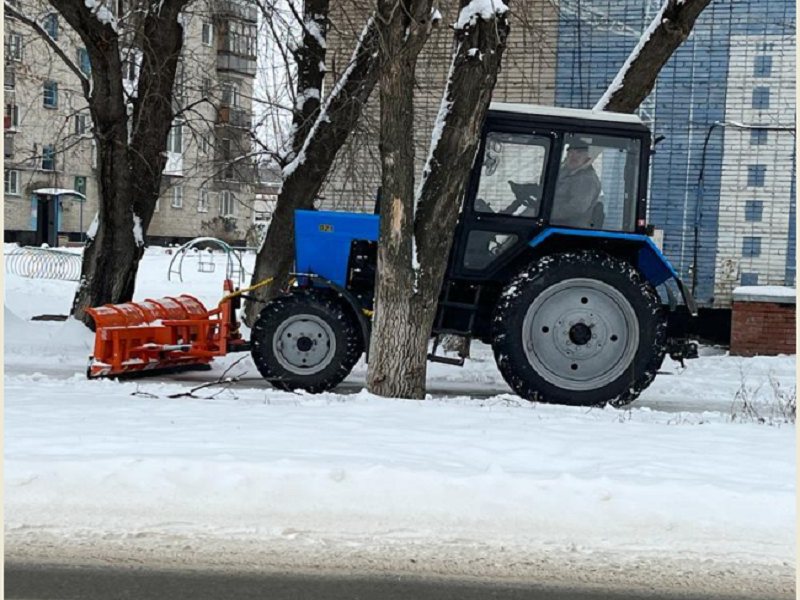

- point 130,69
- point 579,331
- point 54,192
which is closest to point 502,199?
point 579,331

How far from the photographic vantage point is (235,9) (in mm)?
16766

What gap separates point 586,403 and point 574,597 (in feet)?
16.9

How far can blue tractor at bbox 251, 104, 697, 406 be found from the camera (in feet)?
31.7

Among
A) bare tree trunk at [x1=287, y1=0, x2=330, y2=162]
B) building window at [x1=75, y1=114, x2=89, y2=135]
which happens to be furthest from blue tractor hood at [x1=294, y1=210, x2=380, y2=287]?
building window at [x1=75, y1=114, x2=89, y2=135]

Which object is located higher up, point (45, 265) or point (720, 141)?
point (720, 141)

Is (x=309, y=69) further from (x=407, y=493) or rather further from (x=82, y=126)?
(x=82, y=126)

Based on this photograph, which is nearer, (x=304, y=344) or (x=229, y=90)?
(x=304, y=344)

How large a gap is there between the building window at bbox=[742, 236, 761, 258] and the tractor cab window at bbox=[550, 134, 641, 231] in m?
7.04

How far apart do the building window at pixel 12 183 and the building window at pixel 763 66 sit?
36.1m

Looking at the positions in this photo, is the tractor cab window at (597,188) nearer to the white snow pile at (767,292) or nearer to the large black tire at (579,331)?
the large black tire at (579,331)

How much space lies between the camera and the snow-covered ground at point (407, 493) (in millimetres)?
5129

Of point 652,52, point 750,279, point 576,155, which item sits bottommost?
point 750,279

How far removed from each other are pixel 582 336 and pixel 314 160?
221 inches

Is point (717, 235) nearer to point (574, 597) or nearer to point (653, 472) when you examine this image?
point (653, 472)
